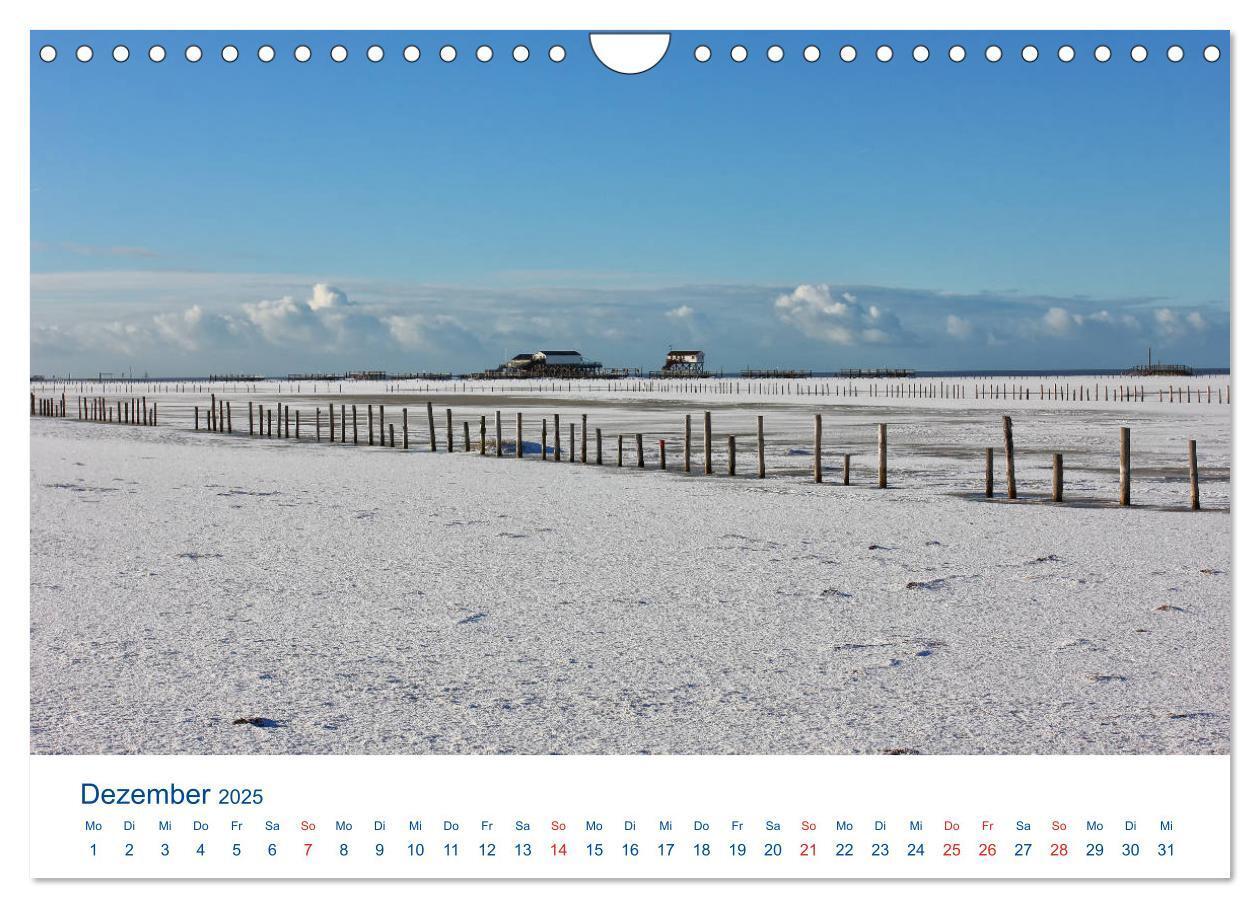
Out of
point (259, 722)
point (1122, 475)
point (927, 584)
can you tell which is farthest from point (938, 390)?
point (259, 722)

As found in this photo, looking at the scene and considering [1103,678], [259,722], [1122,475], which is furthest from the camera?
[1122,475]

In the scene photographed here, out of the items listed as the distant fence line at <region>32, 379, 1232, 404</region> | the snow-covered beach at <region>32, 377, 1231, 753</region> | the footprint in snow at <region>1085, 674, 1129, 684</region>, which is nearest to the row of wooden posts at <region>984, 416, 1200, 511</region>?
the snow-covered beach at <region>32, 377, 1231, 753</region>

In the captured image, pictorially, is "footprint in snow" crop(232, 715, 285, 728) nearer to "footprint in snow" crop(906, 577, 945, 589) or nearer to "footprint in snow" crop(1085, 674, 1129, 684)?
"footprint in snow" crop(1085, 674, 1129, 684)

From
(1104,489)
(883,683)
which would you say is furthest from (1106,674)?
(1104,489)

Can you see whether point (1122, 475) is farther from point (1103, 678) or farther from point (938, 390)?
point (938, 390)

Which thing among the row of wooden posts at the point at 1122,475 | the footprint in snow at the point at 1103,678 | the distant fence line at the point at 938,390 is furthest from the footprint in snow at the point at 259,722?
the distant fence line at the point at 938,390

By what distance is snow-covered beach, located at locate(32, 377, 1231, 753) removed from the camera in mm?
7199

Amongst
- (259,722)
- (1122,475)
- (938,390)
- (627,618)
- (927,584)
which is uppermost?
(938,390)

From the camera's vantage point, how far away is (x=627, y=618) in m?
10.3

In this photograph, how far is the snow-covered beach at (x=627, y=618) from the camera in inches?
283

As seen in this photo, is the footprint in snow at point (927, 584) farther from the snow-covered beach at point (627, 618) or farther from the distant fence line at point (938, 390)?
the distant fence line at point (938, 390)
